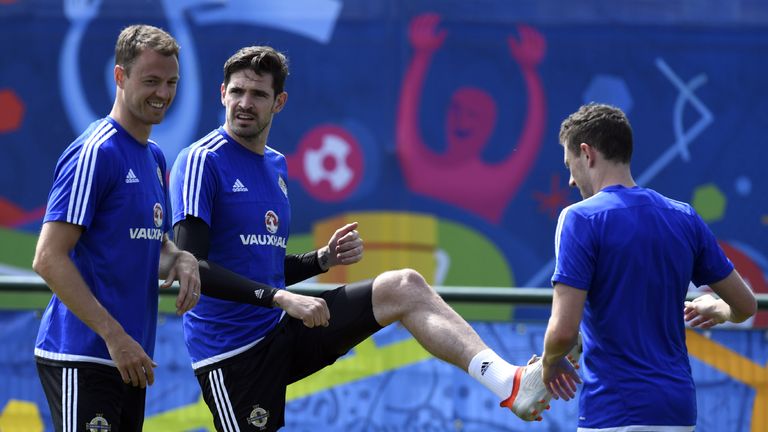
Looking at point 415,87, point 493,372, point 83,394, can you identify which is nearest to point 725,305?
point 493,372

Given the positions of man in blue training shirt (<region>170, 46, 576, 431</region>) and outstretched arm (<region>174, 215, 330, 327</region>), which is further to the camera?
man in blue training shirt (<region>170, 46, 576, 431</region>)

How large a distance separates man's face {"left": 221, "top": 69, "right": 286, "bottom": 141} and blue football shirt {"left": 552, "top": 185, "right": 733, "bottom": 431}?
1454 millimetres

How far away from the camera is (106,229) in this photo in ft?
12.3

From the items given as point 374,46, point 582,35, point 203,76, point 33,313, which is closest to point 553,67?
point 582,35

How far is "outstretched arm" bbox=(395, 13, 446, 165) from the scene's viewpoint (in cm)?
849

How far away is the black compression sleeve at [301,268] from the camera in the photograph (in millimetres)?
4711

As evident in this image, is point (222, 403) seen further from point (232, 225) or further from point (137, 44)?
point (137, 44)

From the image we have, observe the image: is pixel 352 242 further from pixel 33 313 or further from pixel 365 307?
pixel 33 313

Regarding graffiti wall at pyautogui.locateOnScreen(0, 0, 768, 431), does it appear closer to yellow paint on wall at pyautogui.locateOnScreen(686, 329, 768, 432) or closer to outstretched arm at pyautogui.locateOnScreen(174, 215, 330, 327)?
yellow paint on wall at pyautogui.locateOnScreen(686, 329, 768, 432)

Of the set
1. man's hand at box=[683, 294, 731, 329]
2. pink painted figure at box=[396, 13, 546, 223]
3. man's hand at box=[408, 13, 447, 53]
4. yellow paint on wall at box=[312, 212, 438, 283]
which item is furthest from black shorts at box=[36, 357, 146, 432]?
man's hand at box=[408, 13, 447, 53]

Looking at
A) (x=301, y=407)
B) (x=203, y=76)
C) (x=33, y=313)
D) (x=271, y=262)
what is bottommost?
(x=301, y=407)

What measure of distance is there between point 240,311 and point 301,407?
136 centimetres

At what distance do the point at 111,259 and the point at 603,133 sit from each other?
5.62 feet

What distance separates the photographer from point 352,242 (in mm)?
4590
